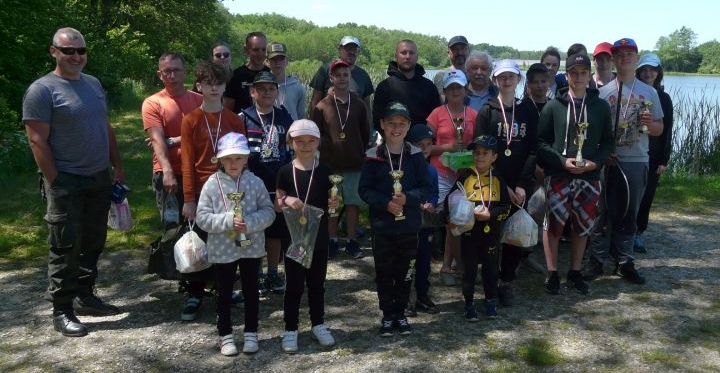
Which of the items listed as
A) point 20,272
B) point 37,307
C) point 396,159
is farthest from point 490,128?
point 20,272

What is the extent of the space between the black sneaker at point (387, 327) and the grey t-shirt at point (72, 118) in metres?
2.41

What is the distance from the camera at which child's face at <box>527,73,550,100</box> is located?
555 cm

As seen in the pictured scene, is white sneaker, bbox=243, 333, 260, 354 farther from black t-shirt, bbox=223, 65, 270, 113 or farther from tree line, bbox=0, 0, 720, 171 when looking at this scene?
tree line, bbox=0, 0, 720, 171

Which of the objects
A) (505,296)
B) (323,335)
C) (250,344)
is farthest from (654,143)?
(250,344)

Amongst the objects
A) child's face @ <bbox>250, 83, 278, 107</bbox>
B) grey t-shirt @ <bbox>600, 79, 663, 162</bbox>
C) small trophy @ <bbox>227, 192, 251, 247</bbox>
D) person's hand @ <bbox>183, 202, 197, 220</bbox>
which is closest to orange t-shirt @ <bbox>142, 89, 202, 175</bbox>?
person's hand @ <bbox>183, 202, 197, 220</bbox>

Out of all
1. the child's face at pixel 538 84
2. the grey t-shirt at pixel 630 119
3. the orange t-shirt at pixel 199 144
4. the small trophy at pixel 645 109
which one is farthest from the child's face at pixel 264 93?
the small trophy at pixel 645 109

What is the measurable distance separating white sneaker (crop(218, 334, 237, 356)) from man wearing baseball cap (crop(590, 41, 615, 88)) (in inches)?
175

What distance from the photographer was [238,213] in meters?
4.02

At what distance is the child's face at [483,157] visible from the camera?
185 inches

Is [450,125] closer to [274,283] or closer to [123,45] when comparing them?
[274,283]

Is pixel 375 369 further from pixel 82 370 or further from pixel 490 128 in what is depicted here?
pixel 490 128

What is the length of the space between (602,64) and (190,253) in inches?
181

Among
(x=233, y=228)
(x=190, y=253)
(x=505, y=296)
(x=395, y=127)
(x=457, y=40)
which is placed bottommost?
(x=505, y=296)

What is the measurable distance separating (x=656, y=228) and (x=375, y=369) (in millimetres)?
5099
